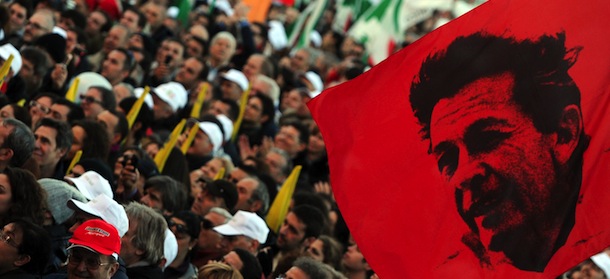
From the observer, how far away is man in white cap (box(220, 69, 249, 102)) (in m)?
14.9

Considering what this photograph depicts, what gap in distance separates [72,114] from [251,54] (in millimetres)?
6789

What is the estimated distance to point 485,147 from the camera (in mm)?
7289

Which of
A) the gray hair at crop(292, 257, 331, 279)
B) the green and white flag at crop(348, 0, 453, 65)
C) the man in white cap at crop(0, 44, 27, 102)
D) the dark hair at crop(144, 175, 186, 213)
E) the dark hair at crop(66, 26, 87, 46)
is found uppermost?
the green and white flag at crop(348, 0, 453, 65)

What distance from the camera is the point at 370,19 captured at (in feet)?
66.6

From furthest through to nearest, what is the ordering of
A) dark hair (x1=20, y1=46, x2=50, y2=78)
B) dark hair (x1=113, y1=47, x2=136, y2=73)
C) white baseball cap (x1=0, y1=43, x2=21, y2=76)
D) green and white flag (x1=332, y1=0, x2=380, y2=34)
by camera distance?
1. green and white flag (x1=332, y1=0, x2=380, y2=34)
2. dark hair (x1=113, y1=47, x2=136, y2=73)
3. dark hair (x1=20, y1=46, x2=50, y2=78)
4. white baseball cap (x1=0, y1=43, x2=21, y2=76)

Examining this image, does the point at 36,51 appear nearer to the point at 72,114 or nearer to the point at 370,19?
the point at 72,114

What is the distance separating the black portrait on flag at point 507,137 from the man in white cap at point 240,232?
102 inches

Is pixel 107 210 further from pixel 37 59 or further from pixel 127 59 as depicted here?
pixel 127 59

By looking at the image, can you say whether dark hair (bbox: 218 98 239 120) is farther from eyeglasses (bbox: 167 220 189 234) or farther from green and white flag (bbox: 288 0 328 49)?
green and white flag (bbox: 288 0 328 49)

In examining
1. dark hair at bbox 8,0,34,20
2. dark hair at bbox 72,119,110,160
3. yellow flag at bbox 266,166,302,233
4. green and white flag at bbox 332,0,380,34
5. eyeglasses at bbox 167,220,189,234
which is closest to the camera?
eyeglasses at bbox 167,220,189,234

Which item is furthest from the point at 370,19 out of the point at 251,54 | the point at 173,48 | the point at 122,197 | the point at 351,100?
the point at 351,100

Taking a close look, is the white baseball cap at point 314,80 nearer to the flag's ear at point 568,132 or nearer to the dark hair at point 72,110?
the dark hair at point 72,110

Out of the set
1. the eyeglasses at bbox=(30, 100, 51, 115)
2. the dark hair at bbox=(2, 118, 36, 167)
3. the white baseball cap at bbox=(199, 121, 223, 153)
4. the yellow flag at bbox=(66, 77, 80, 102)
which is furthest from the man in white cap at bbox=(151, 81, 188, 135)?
the dark hair at bbox=(2, 118, 36, 167)

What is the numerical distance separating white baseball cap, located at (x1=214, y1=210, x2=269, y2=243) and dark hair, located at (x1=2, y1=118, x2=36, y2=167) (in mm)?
1499
